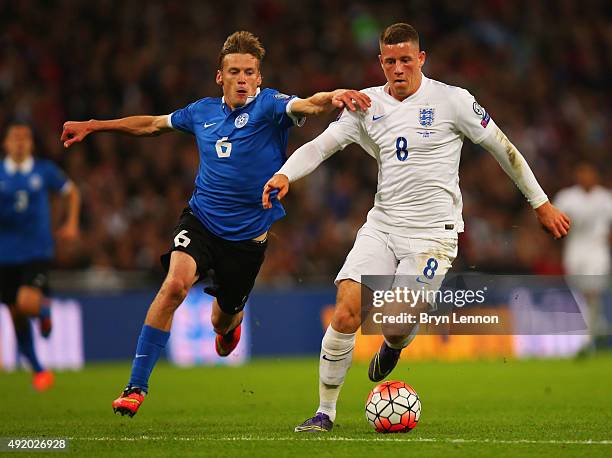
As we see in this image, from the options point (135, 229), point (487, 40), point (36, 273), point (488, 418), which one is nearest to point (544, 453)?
point (488, 418)

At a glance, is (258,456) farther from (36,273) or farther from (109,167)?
(109,167)

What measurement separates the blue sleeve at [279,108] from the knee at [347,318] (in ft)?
4.62

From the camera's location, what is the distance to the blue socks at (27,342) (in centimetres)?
1128

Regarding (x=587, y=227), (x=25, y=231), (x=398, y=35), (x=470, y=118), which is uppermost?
(x=398, y=35)

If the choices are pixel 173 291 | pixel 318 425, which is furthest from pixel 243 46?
pixel 318 425

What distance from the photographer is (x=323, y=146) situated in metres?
7.38

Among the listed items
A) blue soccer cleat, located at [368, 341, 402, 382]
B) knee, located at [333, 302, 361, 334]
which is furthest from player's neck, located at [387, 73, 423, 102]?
blue soccer cleat, located at [368, 341, 402, 382]

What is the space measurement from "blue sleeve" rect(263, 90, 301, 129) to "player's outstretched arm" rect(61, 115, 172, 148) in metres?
0.76

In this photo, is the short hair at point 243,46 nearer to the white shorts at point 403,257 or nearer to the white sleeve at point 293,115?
the white sleeve at point 293,115

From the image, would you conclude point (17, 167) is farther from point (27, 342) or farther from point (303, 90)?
point (303, 90)

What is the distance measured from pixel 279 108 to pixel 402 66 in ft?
3.20

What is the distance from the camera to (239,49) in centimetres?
789

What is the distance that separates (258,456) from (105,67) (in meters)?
13.0

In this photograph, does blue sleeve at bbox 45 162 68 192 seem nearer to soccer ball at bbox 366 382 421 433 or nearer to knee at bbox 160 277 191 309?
knee at bbox 160 277 191 309
